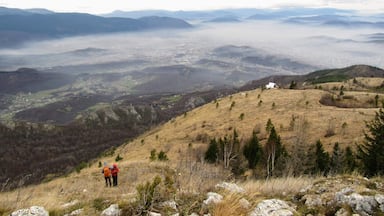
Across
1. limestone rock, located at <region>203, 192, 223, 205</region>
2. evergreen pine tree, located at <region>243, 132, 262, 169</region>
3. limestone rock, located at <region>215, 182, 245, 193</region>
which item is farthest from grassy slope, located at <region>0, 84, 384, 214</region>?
limestone rock, located at <region>203, 192, 223, 205</region>

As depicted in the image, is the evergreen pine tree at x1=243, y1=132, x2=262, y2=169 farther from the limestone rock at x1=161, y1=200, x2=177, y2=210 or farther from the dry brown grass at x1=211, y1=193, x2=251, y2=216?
the dry brown grass at x1=211, y1=193, x2=251, y2=216

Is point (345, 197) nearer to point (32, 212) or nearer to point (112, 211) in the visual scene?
point (112, 211)

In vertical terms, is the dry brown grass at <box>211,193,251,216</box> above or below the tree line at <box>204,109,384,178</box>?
above

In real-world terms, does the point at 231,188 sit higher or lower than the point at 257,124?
higher

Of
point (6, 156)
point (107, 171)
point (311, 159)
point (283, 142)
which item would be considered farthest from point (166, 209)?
point (6, 156)

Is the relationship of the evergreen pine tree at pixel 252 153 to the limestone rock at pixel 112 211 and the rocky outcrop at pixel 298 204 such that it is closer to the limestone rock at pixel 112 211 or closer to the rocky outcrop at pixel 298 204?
the rocky outcrop at pixel 298 204

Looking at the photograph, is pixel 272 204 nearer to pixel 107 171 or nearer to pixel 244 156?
pixel 107 171

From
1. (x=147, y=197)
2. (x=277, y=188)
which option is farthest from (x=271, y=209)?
(x=147, y=197)

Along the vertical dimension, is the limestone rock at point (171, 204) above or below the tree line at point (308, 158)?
above

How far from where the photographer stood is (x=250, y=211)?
7.53m

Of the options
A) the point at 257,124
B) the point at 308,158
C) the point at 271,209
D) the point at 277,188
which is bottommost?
the point at 257,124

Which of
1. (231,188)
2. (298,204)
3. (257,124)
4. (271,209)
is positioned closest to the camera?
(271,209)

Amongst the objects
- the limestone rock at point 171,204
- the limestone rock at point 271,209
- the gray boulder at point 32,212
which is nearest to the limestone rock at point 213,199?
the limestone rock at point 171,204

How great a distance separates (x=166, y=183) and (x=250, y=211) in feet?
8.19
